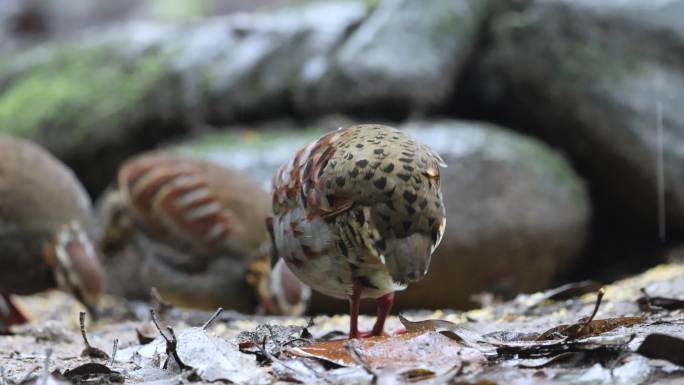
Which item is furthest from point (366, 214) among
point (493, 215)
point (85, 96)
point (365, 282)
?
point (85, 96)

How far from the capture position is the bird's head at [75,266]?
449 cm

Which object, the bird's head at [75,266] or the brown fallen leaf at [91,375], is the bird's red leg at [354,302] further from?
the bird's head at [75,266]

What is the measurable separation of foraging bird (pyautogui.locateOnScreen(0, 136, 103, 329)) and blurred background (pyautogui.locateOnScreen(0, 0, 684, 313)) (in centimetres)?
181

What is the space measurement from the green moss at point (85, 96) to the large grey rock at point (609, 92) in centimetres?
333

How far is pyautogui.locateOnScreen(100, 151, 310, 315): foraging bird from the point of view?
196 inches

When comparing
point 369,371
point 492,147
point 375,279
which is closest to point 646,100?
point 492,147

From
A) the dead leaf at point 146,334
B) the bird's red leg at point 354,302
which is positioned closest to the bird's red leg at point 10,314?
the dead leaf at point 146,334

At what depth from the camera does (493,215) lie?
597 cm

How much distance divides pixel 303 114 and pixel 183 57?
139cm

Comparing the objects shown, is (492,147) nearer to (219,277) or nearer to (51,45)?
(219,277)

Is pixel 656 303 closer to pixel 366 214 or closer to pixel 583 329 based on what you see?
pixel 583 329

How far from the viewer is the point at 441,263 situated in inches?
232

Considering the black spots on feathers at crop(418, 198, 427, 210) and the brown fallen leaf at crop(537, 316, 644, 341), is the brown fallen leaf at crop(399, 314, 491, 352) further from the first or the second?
the black spots on feathers at crop(418, 198, 427, 210)

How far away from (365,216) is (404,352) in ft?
1.28
